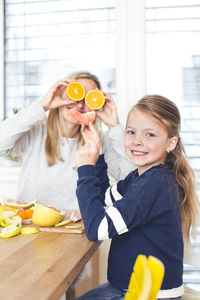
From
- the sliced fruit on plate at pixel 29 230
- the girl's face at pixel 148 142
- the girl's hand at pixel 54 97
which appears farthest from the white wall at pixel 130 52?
the sliced fruit on plate at pixel 29 230

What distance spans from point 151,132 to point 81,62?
1.32 m

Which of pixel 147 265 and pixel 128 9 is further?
pixel 128 9

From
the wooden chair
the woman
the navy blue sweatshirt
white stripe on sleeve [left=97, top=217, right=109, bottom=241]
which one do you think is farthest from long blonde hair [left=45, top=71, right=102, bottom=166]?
the wooden chair

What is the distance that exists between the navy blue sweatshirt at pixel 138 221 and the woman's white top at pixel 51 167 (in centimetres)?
57

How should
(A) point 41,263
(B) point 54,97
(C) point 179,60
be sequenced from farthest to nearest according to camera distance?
(C) point 179,60
(B) point 54,97
(A) point 41,263

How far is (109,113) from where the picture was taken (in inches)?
71.4

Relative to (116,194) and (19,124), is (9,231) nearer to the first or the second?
(116,194)

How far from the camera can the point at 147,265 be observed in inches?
22.7

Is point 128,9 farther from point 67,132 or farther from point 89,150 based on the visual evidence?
point 89,150

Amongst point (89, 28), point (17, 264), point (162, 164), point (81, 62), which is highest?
point (89, 28)

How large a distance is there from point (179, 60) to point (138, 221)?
145 cm

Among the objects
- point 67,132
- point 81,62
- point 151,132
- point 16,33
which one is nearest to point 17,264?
point 151,132

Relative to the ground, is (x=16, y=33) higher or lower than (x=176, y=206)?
higher

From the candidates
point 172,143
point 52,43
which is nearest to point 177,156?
point 172,143
